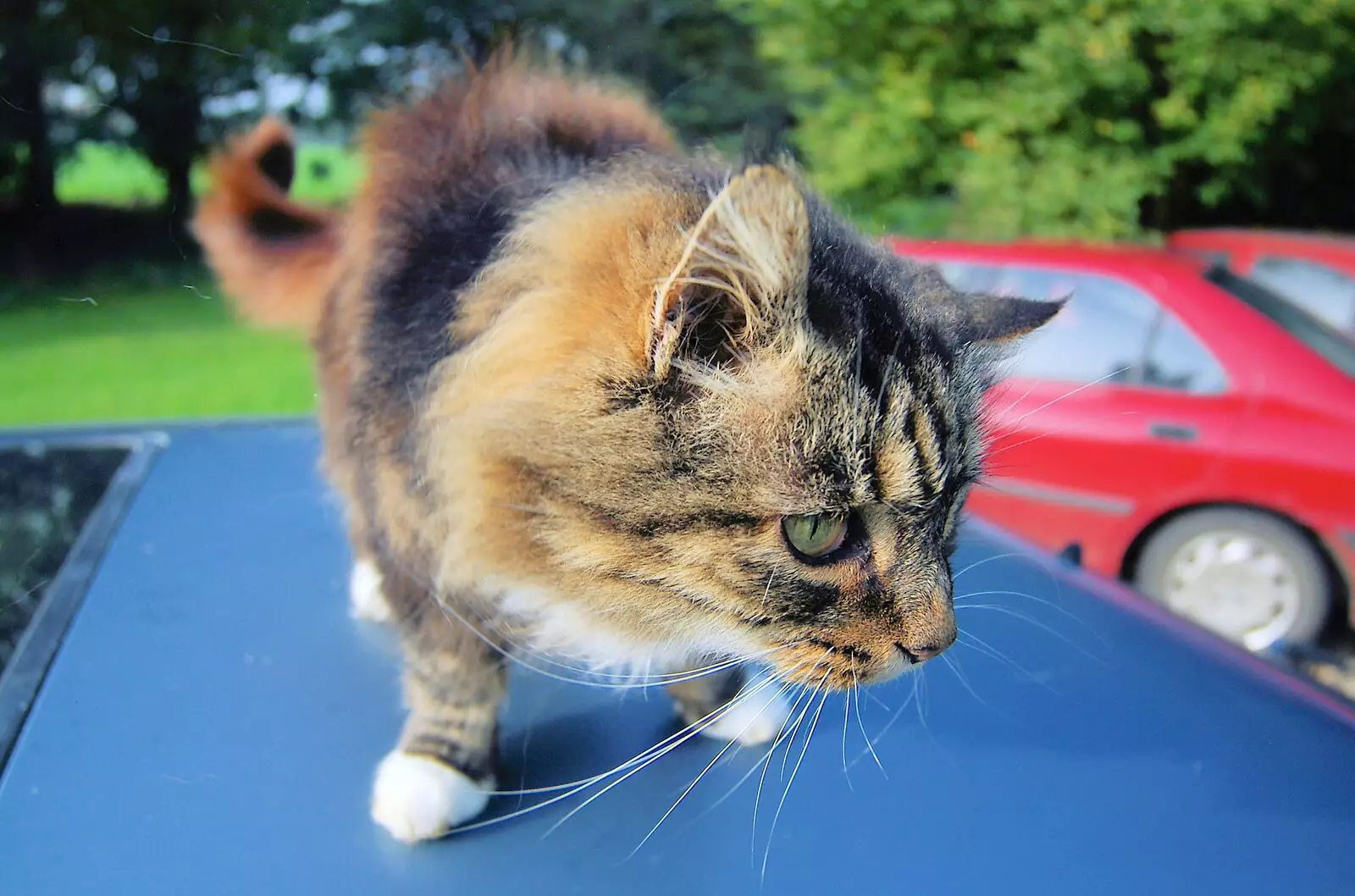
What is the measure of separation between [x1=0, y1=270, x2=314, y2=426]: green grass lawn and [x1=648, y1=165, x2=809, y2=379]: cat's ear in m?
1.01

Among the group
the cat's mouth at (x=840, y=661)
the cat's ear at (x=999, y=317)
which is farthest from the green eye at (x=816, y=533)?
the cat's ear at (x=999, y=317)

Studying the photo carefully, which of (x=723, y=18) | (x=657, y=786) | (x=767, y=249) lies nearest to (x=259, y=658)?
(x=657, y=786)

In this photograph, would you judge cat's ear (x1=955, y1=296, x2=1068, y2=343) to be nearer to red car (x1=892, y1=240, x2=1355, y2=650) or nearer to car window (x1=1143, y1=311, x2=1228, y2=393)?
red car (x1=892, y1=240, x2=1355, y2=650)

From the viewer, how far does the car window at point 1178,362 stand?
3086mm

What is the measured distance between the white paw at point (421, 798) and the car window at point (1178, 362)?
279cm

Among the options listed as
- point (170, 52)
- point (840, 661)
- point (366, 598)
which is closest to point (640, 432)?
point (840, 661)

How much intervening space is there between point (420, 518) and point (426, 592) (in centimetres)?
11

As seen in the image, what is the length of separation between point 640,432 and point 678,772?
0.52 meters

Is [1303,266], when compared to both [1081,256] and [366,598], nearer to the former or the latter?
[1081,256]

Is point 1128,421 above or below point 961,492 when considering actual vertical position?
below

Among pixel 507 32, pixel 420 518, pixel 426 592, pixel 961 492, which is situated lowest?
pixel 426 592

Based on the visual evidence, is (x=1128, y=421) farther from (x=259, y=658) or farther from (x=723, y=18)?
(x=259, y=658)

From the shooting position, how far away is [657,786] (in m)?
1.19

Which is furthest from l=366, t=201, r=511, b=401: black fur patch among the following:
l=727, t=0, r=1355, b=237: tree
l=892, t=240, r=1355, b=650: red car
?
l=727, t=0, r=1355, b=237: tree
